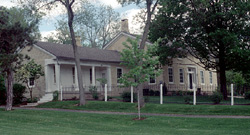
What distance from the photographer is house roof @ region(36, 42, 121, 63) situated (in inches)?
1014

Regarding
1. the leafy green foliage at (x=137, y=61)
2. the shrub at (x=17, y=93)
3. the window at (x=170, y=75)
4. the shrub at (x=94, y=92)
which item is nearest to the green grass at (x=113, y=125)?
the leafy green foliage at (x=137, y=61)

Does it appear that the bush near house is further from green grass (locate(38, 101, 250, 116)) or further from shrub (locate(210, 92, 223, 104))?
shrub (locate(210, 92, 223, 104))

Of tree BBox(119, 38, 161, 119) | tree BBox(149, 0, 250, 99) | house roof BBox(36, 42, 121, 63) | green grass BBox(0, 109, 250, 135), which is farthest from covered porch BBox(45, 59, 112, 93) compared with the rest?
tree BBox(119, 38, 161, 119)

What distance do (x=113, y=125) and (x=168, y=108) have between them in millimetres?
5340

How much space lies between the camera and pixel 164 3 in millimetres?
18625

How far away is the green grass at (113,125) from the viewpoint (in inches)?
414

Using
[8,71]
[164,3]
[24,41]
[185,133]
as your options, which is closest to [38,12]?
[24,41]

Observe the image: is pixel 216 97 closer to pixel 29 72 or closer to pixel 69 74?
pixel 69 74

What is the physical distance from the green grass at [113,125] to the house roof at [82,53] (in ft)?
34.3

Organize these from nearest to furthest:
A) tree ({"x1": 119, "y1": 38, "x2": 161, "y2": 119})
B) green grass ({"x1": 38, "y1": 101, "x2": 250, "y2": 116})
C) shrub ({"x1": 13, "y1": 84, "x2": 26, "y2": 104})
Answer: tree ({"x1": 119, "y1": 38, "x2": 161, "y2": 119}) < green grass ({"x1": 38, "y1": 101, "x2": 250, "y2": 116}) < shrub ({"x1": 13, "y1": 84, "x2": 26, "y2": 104})

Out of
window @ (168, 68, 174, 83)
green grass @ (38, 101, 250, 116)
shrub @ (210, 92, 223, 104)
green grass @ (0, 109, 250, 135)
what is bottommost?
green grass @ (0, 109, 250, 135)

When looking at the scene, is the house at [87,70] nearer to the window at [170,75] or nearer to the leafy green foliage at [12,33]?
Answer: the window at [170,75]

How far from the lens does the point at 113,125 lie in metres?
12.7

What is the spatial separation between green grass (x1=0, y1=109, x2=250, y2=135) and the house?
276 inches
